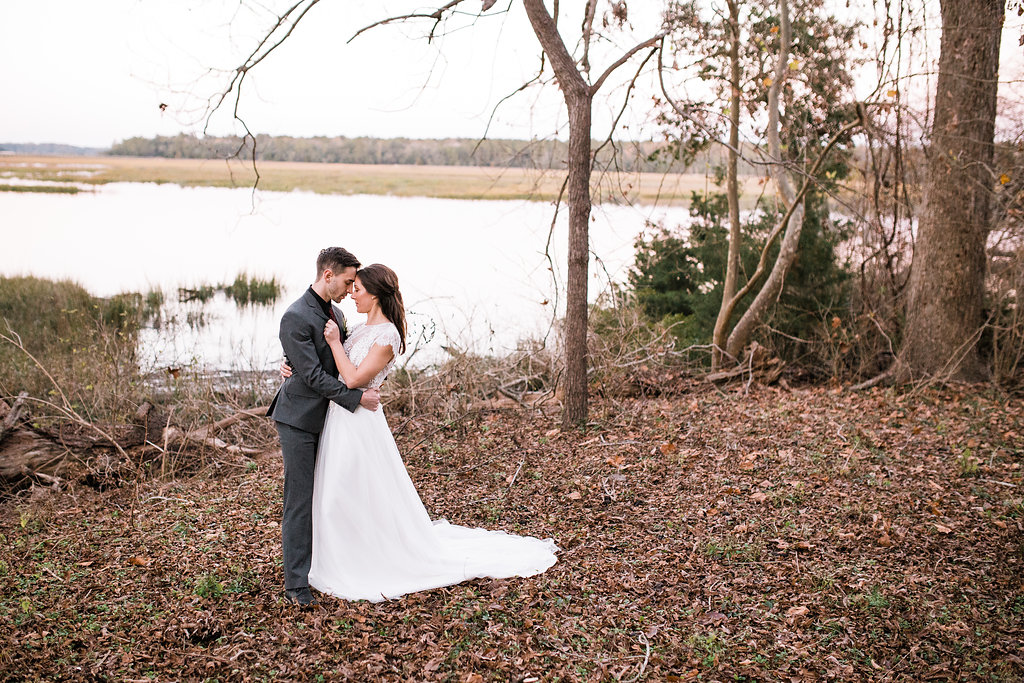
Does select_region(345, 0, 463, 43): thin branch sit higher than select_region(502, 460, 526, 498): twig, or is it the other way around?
select_region(345, 0, 463, 43): thin branch

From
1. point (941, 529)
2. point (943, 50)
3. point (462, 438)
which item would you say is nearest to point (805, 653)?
point (941, 529)

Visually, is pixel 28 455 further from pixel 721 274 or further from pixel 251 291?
pixel 251 291

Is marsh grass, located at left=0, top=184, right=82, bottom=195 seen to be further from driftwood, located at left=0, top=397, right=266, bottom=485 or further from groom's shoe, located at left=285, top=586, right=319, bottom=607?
groom's shoe, located at left=285, top=586, right=319, bottom=607

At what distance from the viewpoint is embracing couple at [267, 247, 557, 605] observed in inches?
186

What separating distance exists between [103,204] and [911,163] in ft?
120

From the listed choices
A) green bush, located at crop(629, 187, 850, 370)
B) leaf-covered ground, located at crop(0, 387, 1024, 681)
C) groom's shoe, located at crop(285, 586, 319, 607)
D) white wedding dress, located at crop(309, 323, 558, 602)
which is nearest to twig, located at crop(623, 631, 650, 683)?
leaf-covered ground, located at crop(0, 387, 1024, 681)

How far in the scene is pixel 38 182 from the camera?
122 feet

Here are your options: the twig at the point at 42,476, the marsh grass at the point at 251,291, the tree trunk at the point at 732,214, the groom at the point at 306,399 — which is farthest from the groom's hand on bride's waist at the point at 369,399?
the marsh grass at the point at 251,291

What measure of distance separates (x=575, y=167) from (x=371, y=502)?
377 centimetres

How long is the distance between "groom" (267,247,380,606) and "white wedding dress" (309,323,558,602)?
0.40ft

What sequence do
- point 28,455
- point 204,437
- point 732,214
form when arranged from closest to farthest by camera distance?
point 28,455 → point 204,437 → point 732,214

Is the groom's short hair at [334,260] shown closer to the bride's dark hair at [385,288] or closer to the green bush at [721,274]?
the bride's dark hair at [385,288]

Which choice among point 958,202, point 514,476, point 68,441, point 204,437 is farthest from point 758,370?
point 68,441

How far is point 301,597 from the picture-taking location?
4.80 m
